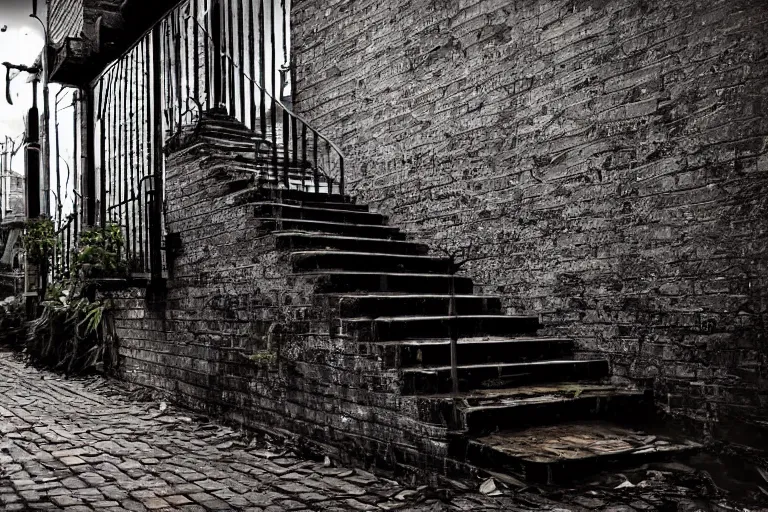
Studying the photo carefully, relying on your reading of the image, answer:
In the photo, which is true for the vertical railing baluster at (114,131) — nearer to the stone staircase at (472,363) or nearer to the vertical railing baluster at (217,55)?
the vertical railing baluster at (217,55)

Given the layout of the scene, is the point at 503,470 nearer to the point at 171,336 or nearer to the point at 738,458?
the point at 738,458

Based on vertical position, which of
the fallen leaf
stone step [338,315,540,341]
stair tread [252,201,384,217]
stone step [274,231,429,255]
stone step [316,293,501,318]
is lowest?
the fallen leaf

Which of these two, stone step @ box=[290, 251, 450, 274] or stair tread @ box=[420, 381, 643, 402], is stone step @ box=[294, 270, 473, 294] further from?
stair tread @ box=[420, 381, 643, 402]

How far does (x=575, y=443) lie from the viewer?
12.0 ft

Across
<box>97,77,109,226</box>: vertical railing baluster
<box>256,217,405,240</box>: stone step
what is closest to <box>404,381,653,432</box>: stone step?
<box>256,217,405,240</box>: stone step

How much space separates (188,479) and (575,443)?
229cm

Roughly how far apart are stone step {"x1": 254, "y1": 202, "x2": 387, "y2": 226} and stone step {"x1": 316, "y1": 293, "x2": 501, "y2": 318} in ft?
4.35

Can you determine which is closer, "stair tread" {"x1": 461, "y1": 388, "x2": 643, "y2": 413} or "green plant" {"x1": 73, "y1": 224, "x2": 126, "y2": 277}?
"stair tread" {"x1": 461, "y1": 388, "x2": 643, "y2": 413}

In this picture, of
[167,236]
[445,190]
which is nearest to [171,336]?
[167,236]

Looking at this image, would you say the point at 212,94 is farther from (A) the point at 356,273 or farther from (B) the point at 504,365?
(B) the point at 504,365

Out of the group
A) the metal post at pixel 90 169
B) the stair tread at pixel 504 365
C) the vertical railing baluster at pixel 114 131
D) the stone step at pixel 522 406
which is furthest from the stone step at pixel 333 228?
the metal post at pixel 90 169

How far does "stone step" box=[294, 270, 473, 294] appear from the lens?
4.87m

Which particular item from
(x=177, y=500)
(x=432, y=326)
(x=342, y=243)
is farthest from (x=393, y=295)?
(x=177, y=500)

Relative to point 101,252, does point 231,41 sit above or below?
above
